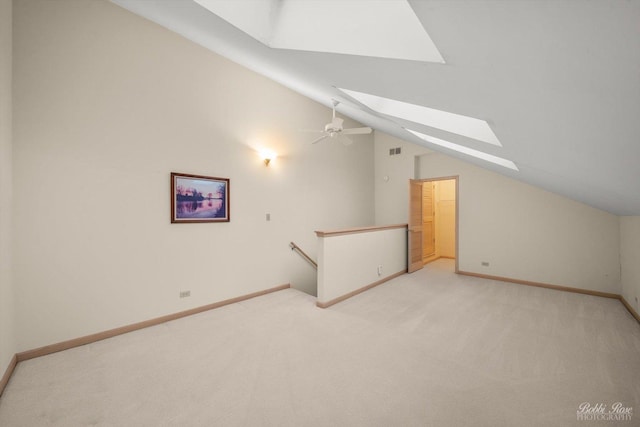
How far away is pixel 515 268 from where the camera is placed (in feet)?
15.9

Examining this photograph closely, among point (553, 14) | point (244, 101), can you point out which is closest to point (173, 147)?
point (244, 101)

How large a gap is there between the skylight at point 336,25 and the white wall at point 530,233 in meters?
5.07

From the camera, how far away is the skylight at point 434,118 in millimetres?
2053

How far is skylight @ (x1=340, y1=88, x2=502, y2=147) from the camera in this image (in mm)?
2053

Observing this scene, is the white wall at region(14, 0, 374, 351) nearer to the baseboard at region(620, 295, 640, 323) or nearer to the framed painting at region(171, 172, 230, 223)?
the framed painting at region(171, 172, 230, 223)

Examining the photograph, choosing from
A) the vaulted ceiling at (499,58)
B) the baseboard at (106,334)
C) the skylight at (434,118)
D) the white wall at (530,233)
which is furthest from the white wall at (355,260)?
the vaulted ceiling at (499,58)

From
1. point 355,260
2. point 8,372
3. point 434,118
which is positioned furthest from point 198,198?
point 434,118

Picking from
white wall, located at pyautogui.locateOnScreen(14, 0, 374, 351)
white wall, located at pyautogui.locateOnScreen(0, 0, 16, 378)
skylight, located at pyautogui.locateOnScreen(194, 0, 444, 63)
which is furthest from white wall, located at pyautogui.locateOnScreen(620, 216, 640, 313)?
white wall, located at pyautogui.locateOnScreen(0, 0, 16, 378)

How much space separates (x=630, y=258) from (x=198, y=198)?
6.12 meters

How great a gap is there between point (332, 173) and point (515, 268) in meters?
4.17

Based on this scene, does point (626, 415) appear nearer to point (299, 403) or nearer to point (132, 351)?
point (299, 403)

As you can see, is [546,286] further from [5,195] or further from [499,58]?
[5,195]

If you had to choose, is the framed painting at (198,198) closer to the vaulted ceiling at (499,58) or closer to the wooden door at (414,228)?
the vaulted ceiling at (499,58)

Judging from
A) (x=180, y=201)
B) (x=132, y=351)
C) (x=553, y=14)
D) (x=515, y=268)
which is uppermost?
(x=553, y=14)
